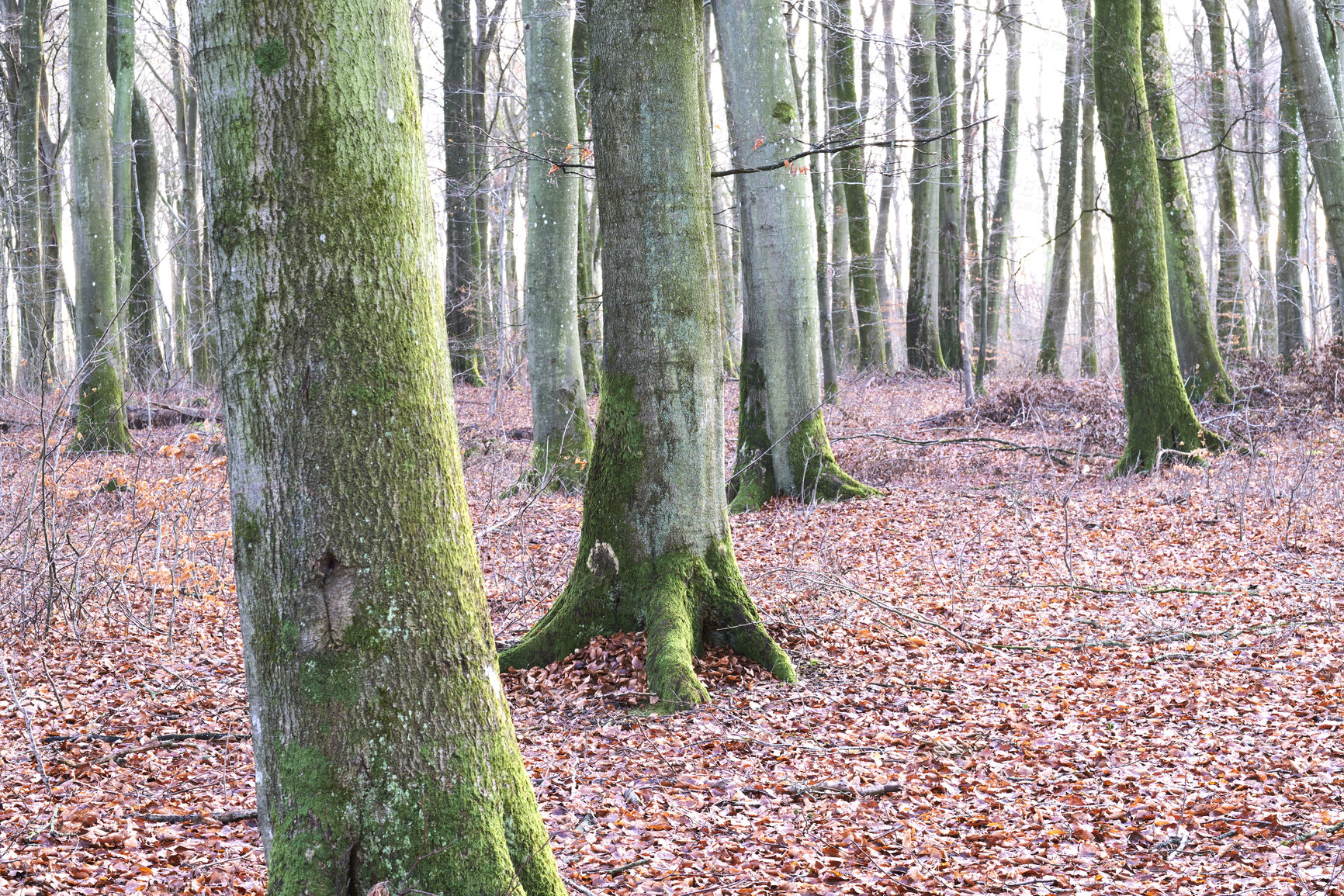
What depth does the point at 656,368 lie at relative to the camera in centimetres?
518

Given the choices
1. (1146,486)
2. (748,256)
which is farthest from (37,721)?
(1146,486)

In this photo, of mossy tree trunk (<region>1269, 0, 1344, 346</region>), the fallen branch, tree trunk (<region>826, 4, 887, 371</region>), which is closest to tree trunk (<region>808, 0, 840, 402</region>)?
tree trunk (<region>826, 4, 887, 371</region>)

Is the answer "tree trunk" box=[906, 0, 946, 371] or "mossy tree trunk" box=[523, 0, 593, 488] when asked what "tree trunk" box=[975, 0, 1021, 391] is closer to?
"tree trunk" box=[906, 0, 946, 371]

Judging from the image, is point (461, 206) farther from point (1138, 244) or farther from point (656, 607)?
point (656, 607)

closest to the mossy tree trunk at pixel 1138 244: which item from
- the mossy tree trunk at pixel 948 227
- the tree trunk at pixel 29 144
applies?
the mossy tree trunk at pixel 948 227

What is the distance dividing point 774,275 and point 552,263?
9.25 feet

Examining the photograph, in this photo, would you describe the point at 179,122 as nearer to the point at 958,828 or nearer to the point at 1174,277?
the point at 1174,277

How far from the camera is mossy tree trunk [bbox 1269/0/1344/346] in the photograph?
31.3ft

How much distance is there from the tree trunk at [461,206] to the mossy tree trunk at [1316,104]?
13.1 metres

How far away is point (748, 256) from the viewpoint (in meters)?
9.34

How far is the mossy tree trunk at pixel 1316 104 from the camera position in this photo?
955cm

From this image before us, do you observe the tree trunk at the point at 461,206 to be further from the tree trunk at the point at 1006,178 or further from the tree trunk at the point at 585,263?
the tree trunk at the point at 1006,178

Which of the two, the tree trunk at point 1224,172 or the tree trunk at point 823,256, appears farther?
the tree trunk at point 823,256

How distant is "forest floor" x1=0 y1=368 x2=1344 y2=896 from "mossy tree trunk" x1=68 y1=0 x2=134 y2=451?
10.8ft
